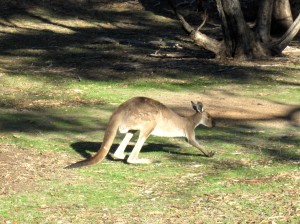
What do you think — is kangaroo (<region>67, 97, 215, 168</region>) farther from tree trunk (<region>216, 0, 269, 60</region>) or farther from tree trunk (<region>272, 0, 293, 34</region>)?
tree trunk (<region>272, 0, 293, 34</region>)

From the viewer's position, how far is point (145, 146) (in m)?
8.87

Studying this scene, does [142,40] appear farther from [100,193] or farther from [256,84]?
[100,193]

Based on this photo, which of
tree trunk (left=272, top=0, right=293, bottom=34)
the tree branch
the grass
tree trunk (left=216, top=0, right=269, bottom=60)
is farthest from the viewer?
tree trunk (left=272, top=0, right=293, bottom=34)

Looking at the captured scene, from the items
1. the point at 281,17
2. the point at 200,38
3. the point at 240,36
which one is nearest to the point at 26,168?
the point at 200,38

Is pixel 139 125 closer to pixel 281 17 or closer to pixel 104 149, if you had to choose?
pixel 104 149

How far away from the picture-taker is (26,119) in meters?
10.7

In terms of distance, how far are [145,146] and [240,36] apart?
7914mm

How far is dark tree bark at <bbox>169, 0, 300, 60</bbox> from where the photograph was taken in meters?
16.1

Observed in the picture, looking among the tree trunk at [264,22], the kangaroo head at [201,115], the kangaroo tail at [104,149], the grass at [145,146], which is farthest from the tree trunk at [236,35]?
the kangaroo tail at [104,149]

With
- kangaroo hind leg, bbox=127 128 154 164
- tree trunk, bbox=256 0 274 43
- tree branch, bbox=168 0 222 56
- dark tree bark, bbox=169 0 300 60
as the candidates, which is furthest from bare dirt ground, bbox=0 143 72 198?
tree trunk, bbox=256 0 274 43

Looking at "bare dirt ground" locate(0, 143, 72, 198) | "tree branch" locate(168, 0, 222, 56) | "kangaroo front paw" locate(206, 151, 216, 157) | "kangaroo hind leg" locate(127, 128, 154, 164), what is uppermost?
"kangaroo hind leg" locate(127, 128, 154, 164)

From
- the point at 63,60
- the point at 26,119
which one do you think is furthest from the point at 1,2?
the point at 26,119

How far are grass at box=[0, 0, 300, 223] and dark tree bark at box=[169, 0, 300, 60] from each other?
0.42 m

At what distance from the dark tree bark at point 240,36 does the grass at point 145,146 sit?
42cm
